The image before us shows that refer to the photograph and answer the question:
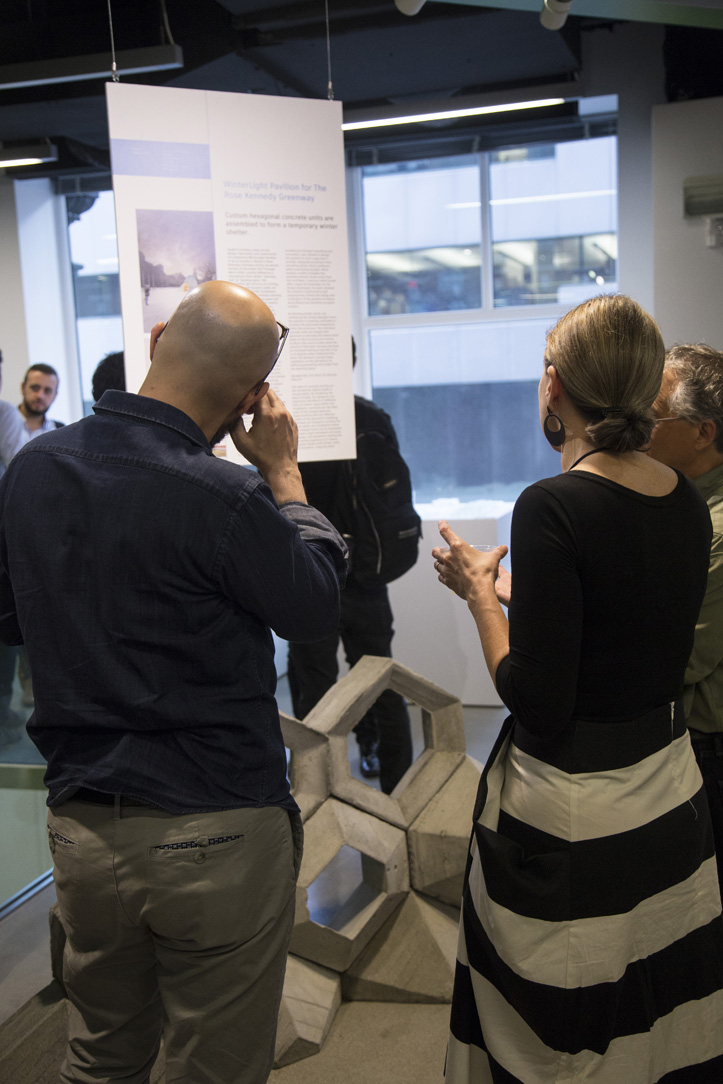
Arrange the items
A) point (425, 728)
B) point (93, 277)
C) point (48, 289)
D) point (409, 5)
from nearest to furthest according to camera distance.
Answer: point (425, 728) < point (409, 5) < point (48, 289) < point (93, 277)

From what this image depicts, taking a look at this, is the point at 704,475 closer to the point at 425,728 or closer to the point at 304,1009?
the point at 425,728

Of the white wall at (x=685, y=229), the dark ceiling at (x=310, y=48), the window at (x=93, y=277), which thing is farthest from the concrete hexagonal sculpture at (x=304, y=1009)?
the window at (x=93, y=277)

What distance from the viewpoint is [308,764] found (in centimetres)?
231

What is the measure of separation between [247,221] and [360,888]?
1.81m

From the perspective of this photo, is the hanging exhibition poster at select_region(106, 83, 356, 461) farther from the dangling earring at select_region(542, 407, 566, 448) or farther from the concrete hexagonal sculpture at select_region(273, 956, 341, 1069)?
the concrete hexagonal sculpture at select_region(273, 956, 341, 1069)

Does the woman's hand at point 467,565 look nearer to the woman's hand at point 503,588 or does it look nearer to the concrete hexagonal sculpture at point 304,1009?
the woman's hand at point 503,588

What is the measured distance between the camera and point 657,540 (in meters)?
1.17

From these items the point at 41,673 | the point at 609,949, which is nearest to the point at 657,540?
the point at 609,949

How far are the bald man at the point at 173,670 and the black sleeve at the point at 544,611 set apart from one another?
10.4 inches

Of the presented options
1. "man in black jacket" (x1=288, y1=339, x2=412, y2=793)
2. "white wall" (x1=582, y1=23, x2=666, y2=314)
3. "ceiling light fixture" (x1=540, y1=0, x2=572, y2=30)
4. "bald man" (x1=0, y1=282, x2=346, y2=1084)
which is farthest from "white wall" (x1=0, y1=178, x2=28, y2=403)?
"bald man" (x1=0, y1=282, x2=346, y2=1084)

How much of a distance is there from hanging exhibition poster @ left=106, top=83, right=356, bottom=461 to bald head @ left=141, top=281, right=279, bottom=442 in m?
0.99

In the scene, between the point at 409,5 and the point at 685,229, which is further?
the point at 685,229

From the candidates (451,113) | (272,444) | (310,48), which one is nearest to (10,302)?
(310,48)

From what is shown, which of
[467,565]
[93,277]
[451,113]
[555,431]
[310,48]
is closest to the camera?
[555,431]
